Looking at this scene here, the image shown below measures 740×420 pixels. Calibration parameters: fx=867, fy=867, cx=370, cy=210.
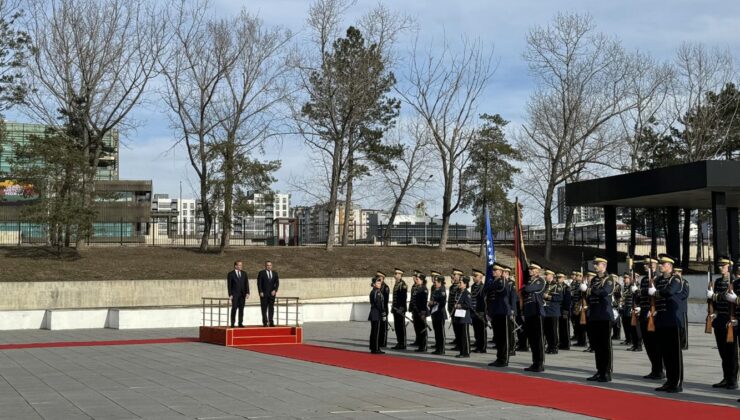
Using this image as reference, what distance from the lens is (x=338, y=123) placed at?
151 ft

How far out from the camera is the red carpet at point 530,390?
1023 centimetres

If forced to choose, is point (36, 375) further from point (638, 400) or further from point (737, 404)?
point (737, 404)

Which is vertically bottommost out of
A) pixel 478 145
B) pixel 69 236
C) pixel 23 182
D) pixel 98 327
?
pixel 98 327

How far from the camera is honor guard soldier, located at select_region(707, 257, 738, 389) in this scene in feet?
40.5

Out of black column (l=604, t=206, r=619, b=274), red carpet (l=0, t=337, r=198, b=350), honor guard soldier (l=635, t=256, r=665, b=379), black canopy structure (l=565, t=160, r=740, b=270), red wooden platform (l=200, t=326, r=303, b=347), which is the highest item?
black canopy structure (l=565, t=160, r=740, b=270)

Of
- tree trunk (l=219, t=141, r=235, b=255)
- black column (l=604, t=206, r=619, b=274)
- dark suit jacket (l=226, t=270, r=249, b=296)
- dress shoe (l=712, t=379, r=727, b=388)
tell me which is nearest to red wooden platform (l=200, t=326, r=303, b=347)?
dark suit jacket (l=226, t=270, r=249, b=296)

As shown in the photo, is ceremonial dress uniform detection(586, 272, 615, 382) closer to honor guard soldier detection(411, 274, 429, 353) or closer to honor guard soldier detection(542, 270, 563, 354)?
honor guard soldier detection(542, 270, 563, 354)

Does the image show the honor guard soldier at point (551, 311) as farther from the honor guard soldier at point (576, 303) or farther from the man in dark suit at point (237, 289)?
the man in dark suit at point (237, 289)

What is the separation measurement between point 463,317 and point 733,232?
24.8 m

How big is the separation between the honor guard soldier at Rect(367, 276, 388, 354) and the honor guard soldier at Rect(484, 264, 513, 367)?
2943 millimetres

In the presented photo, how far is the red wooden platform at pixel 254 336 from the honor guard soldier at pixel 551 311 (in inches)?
246

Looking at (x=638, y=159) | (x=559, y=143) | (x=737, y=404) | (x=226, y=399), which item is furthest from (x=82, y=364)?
(x=638, y=159)

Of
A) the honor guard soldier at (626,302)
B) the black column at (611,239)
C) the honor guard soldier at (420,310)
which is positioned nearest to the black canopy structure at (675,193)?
the black column at (611,239)

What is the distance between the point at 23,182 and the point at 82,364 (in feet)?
76.3
